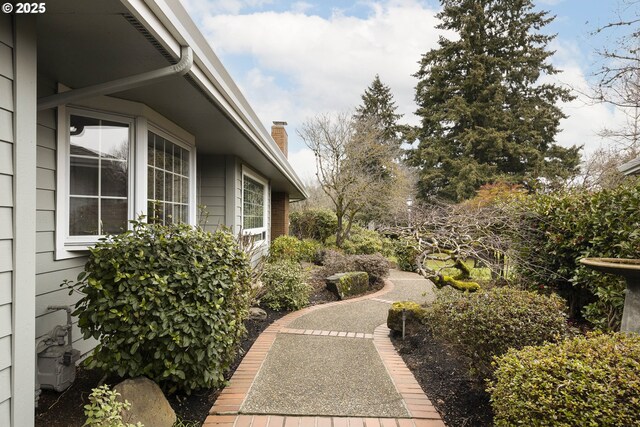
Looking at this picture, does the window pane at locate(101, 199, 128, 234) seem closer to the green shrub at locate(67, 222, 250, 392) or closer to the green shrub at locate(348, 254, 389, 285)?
the green shrub at locate(67, 222, 250, 392)

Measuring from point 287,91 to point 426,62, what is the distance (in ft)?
31.6

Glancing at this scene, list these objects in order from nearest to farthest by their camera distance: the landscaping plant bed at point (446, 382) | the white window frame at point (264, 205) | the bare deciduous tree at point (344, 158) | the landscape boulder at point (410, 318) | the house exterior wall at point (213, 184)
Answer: the landscaping plant bed at point (446, 382) < the landscape boulder at point (410, 318) < the house exterior wall at point (213, 184) < the white window frame at point (264, 205) < the bare deciduous tree at point (344, 158)

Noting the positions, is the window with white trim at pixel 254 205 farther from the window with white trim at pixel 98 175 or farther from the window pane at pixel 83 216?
the window pane at pixel 83 216

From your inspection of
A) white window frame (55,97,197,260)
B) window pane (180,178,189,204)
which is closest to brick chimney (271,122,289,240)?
window pane (180,178,189,204)

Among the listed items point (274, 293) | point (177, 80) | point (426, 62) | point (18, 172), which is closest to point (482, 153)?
point (426, 62)

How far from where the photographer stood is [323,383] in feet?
11.2

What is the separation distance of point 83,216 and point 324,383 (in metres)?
2.85

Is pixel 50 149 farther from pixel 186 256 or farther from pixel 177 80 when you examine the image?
pixel 186 256

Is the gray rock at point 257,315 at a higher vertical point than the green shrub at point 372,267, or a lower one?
lower

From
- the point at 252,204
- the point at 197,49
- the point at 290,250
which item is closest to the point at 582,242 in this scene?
the point at 197,49

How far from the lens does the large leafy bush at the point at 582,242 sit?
374cm

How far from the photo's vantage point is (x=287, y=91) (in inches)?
723

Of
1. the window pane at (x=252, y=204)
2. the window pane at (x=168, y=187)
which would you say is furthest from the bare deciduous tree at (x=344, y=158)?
the window pane at (x=168, y=187)

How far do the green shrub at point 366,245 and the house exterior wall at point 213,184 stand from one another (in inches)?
301
